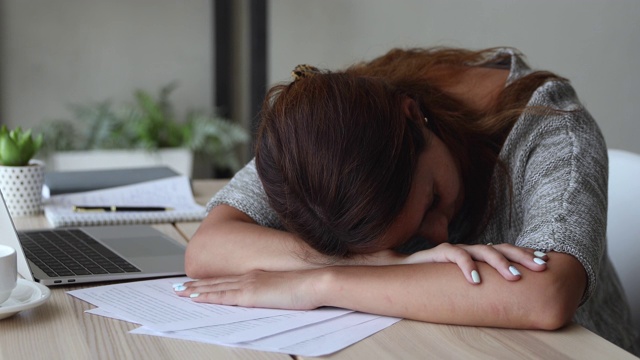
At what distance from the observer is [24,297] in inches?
43.6

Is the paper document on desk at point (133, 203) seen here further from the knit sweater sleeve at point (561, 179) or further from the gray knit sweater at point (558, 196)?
the knit sweater sleeve at point (561, 179)

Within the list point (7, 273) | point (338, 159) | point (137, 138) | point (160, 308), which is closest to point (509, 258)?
point (338, 159)

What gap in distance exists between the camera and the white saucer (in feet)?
3.39

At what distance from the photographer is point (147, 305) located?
1134 mm

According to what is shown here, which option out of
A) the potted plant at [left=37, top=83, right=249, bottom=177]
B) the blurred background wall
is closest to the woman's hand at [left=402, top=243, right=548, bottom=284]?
the blurred background wall

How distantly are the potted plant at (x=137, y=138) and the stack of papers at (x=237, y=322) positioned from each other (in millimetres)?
2929

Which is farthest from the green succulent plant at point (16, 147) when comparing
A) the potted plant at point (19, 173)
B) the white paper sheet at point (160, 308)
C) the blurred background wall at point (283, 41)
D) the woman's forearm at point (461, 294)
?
the blurred background wall at point (283, 41)

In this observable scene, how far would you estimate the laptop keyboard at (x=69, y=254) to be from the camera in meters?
1.30

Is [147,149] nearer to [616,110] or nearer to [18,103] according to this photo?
[18,103]

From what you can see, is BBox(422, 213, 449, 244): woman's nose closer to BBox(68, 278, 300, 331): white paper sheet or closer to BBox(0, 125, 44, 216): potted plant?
BBox(68, 278, 300, 331): white paper sheet

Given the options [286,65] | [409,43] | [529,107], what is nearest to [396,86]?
[529,107]

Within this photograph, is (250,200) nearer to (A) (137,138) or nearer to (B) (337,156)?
(B) (337,156)

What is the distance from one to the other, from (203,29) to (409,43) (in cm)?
157

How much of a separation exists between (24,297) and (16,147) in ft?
2.41
